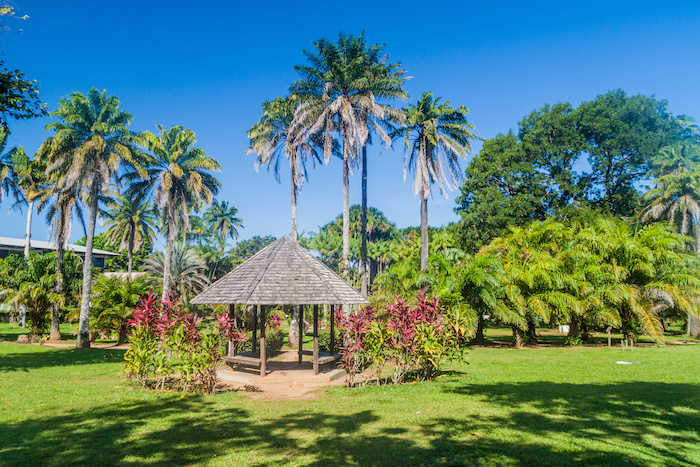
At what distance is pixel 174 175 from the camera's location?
29.5m

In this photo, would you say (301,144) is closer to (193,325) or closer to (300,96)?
(300,96)

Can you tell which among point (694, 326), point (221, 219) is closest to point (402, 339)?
point (694, 326)

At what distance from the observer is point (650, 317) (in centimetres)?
2141

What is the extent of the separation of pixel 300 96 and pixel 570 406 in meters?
22.9

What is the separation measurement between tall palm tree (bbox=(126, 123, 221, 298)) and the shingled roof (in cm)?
1624

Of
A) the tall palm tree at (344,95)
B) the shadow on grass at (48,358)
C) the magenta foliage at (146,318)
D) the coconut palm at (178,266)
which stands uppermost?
the tall palm tree at (344,95)

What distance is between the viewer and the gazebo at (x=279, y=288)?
13.3 meters

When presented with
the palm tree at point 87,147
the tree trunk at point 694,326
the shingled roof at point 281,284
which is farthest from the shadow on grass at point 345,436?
the tree trunk at point 694,326

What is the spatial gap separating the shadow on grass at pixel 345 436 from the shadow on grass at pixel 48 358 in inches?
359

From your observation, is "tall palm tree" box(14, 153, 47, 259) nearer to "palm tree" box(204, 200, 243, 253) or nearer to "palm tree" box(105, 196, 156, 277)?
"palm tree" box(105, 196, 156, 277)

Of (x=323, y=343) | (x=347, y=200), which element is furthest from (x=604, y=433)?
(x=347, y=200)

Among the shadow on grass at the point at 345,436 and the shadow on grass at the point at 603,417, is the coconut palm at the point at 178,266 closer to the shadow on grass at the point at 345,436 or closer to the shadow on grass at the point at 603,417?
the shadow on grass at the point at 345,436

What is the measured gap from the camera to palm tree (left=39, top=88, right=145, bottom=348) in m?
23.2

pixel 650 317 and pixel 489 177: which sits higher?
pixel 489 177
